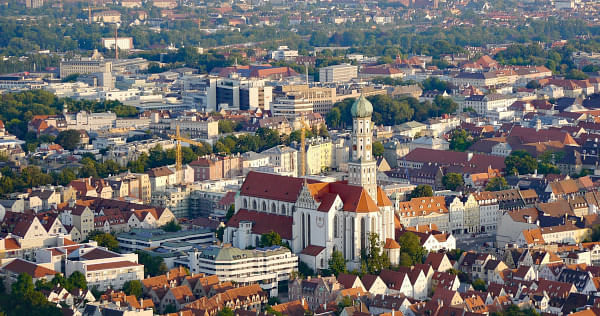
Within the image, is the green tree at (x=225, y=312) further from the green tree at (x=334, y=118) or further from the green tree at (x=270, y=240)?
the green tree at (x=334, y=118)

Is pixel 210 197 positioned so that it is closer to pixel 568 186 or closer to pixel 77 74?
pixel 568 186

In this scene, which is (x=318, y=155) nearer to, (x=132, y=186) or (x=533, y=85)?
(x=132, y=186)

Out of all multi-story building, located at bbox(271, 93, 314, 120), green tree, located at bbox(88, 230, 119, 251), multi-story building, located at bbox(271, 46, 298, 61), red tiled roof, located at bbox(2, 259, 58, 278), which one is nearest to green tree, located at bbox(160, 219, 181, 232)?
green tree, located at bbox(88, 230, 119, 251)

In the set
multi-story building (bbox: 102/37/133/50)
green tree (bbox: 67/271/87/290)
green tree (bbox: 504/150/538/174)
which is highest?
green tree (bbox: 67/271/87/290)

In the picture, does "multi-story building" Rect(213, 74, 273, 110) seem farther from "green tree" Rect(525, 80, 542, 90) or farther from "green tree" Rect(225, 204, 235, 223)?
"green tree" Rect(225, 204, 235, 223)

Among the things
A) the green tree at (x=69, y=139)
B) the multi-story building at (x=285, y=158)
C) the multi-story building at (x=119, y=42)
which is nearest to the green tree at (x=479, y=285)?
the multi-story building at (x=285, y=158)

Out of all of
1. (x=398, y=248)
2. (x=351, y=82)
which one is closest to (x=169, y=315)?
(x=398, y=248)
